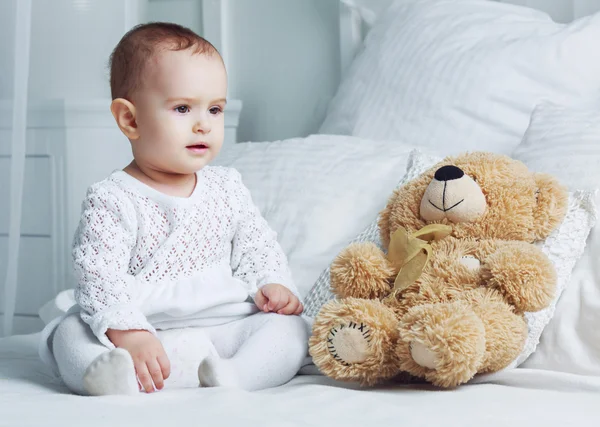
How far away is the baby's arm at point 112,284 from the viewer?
1044mm

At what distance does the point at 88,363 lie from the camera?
1050mm

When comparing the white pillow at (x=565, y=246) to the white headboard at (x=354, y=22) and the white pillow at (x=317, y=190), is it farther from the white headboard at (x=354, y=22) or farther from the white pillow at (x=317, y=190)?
the white headboard at (x=354, y=22)

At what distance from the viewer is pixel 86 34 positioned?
2057 millimetres

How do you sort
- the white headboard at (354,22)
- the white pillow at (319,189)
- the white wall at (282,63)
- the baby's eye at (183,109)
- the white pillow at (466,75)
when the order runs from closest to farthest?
the baby's eye at (183,109)
the white pillow at (319,189)
the white pillow at (466,75)
the white headboard at (354,22)
the white wall at (282,63)

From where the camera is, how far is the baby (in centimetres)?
109

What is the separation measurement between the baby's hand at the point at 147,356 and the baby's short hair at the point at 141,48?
0.35 meters

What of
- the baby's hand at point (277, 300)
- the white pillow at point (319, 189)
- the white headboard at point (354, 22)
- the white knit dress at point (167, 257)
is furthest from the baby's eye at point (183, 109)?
the white headboard at point (354, 22)

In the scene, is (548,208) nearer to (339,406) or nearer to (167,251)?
(339,406)

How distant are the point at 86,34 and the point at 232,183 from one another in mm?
947

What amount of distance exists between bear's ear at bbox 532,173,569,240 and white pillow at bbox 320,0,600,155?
451 millimetres

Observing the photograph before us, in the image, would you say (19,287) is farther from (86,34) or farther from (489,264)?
(489,264)

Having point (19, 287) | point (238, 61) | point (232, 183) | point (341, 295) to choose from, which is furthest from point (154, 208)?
point (238, 61)

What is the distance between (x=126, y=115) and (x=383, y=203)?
1.62 feet

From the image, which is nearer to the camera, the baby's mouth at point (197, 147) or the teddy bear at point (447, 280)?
the teddy bear at point (447, 280)
